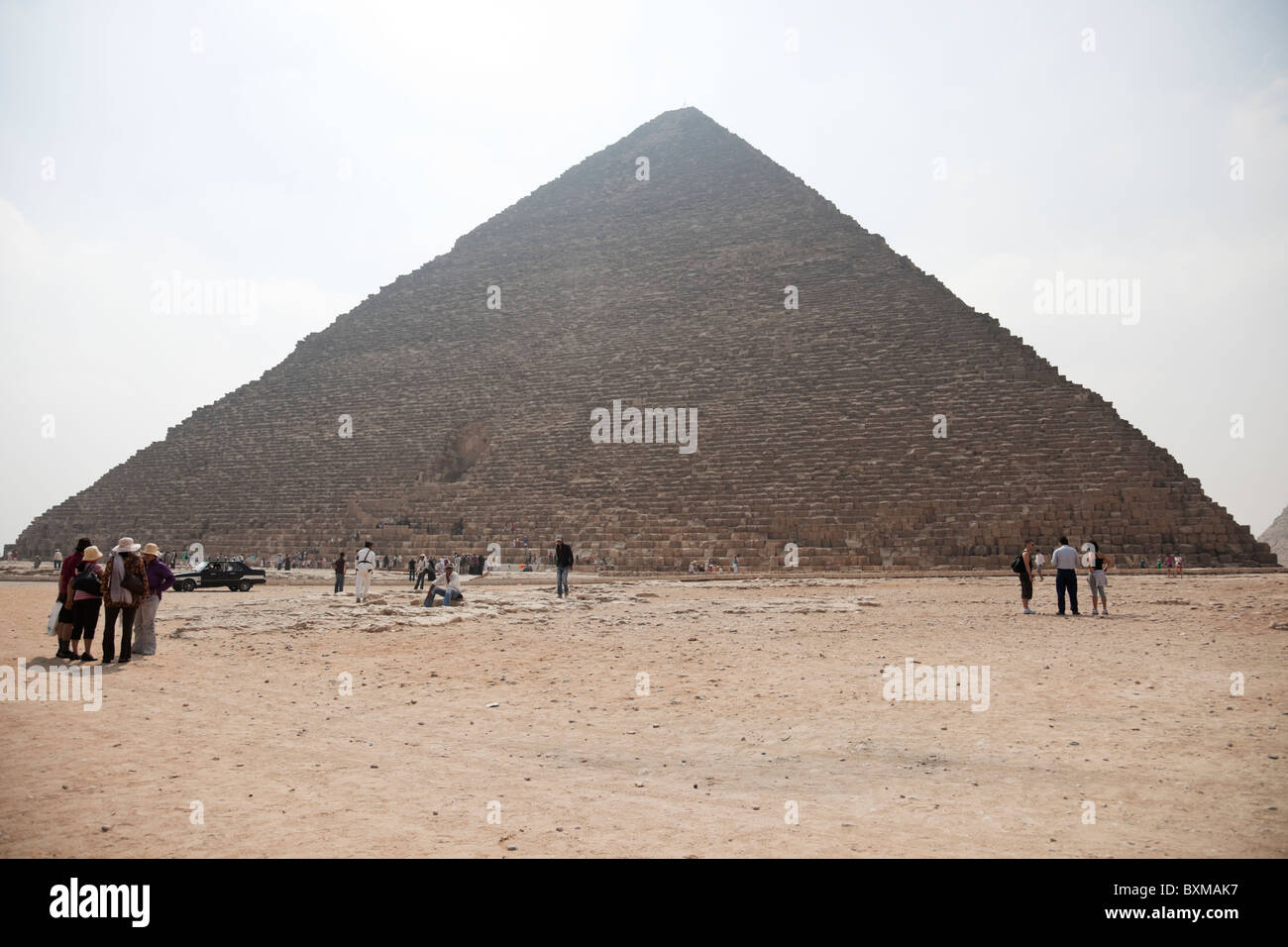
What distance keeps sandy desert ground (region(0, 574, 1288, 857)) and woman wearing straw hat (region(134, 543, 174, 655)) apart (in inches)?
8.8

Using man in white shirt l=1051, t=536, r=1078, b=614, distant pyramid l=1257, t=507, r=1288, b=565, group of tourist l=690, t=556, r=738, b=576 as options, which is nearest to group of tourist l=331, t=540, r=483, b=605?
group of tourist l=690, t=556, r=738, b=576

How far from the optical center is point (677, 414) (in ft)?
91.4

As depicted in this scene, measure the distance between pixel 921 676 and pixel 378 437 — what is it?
29.7m

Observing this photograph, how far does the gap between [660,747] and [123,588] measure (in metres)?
5.00

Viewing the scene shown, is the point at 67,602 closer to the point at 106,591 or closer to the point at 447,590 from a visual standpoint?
the point at 106,591

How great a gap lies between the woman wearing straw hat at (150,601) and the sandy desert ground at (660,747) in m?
0.22

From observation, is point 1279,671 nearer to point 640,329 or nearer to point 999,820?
point 999,820

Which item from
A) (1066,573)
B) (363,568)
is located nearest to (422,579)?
(363,568)

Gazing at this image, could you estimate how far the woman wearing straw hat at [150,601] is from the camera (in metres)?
7.39

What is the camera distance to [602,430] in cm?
2856

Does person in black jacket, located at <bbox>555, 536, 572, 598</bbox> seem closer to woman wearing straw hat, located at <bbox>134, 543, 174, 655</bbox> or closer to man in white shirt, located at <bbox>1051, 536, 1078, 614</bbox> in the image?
woman wearing straw hat, located at <bbox>134, 543, 174, 655</bbox>

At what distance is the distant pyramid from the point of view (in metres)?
55.4

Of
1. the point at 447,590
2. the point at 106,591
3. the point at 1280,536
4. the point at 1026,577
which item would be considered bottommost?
the point at 1280,536
